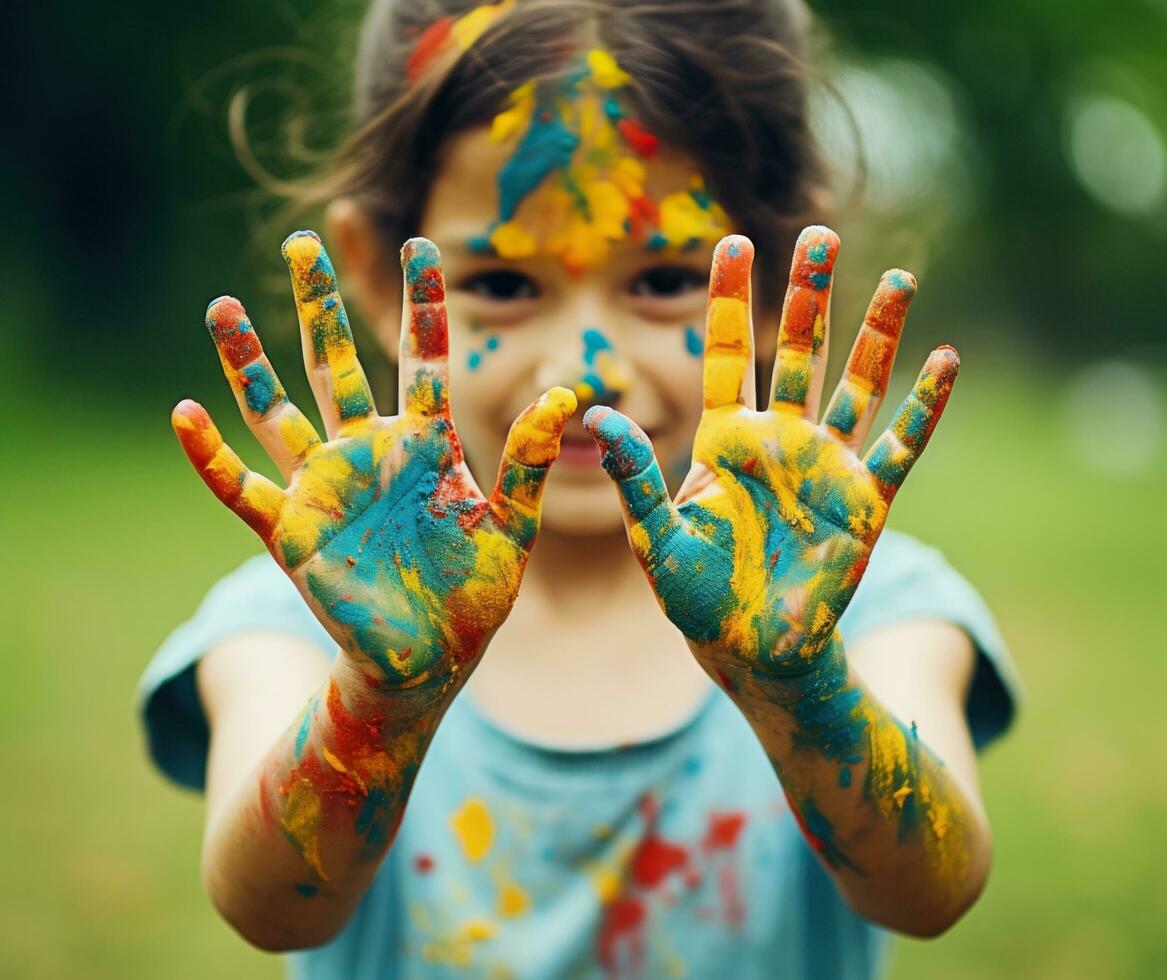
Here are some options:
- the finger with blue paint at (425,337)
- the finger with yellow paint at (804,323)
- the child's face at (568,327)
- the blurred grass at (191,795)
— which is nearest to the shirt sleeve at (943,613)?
the child's face at (568,327)

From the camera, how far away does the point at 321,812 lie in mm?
1333

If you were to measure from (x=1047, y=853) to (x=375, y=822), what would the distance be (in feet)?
8.35

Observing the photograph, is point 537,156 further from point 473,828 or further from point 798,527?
point 473,828

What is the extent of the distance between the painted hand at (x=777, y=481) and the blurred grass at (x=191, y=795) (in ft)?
6.45

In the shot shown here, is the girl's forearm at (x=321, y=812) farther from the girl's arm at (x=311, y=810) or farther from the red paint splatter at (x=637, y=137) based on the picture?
the red paint splatter at (x=637, y=137)

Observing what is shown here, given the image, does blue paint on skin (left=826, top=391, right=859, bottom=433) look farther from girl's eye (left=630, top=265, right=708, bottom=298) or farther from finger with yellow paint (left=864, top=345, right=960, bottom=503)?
girl's eye (left=630, top=265, right=708, bottom=298)

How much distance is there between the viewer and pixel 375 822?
4.39 feet

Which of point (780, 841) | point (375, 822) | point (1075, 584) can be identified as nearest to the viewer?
point (375, 822)

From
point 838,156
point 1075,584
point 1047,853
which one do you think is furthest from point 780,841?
point 1075,584

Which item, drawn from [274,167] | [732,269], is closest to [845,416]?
[732,269]

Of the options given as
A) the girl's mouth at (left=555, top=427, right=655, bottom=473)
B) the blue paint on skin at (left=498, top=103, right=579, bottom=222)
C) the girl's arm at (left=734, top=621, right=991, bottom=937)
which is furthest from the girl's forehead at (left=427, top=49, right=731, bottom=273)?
the girl's arm at (left=734, top=621, right=991, bottom=937)

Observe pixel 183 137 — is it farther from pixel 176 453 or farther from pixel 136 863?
pixel 136 863

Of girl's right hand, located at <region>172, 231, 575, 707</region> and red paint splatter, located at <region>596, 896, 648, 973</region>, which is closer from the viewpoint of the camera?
girl's right hand, located at <region>172, 231, 575, 707</region>

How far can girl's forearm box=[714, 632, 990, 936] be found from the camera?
1.28 metres
